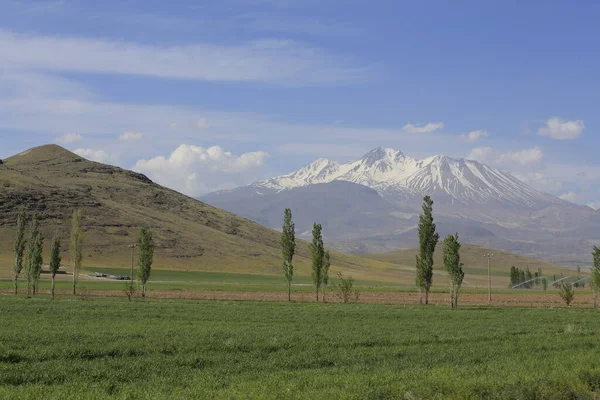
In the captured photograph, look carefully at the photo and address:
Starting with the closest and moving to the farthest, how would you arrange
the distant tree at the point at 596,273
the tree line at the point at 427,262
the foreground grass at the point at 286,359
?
the foreground grass at the point at 286,359
the tree line at the point at 427,262
the distant tree at the point at 596,273

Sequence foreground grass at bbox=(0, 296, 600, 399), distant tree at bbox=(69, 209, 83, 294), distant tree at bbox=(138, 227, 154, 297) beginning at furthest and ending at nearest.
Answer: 1. distant tree at bbox=(69, 209, 83, 294)
2. distant tree at bbox=(138, 227, 154, 297)
3. foreground grass at bbox=(0, 296, 600, 399)

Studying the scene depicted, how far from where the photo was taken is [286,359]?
2741 cm

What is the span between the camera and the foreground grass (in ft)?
69.9

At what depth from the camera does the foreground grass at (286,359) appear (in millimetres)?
21312

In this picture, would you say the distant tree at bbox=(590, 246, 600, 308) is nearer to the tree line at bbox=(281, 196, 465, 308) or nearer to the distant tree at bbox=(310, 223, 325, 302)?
the tree line at bbox=(281, 196, 465, 308)

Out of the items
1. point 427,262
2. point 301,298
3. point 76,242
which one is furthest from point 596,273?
point 76,242

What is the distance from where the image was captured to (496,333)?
3853 centimetres

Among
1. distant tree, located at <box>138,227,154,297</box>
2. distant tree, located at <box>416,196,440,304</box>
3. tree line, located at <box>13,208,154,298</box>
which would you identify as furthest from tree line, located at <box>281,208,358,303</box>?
tree line, located at <box>13,208,154,298</box>

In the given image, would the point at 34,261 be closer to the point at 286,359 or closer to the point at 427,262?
the point at 427,262

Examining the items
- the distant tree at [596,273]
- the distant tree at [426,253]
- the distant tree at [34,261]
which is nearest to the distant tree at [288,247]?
the distant tree at [426,253]

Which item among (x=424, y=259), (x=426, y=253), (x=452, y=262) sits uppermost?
(x=426, y=253)

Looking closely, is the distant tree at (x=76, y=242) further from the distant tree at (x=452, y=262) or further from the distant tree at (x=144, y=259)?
the distant tree at (x=452, y=262)

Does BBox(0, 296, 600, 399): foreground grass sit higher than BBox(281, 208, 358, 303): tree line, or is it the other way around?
BBox(281, 208, 358, 303): tree line

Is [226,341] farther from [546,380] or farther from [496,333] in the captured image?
[496,333]
